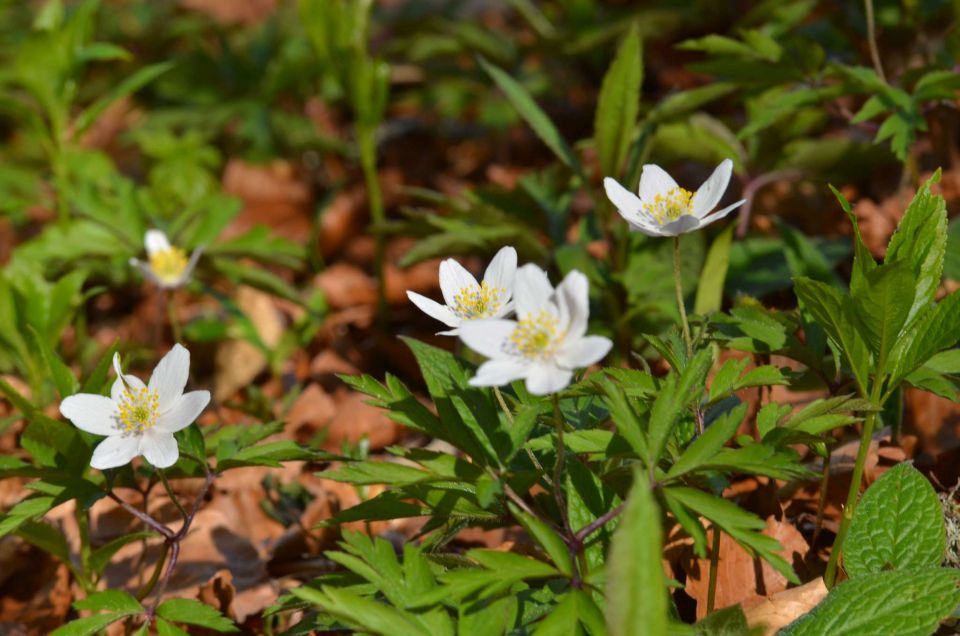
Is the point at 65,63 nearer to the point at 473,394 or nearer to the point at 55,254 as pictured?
the point at 55,254

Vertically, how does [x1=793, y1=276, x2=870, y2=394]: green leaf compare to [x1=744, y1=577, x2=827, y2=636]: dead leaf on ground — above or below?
above

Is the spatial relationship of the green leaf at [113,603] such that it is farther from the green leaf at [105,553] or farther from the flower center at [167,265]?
the flower center at [167,265]

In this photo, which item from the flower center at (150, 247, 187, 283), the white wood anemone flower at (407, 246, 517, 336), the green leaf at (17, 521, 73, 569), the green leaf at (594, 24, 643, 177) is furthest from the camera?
the flower center at (150, 247, 187, 283)

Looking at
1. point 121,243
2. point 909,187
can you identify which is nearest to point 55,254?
point 121,243

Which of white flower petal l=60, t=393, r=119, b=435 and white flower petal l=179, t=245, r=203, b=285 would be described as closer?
white flower petal l=60, t=393, r=119, b=435

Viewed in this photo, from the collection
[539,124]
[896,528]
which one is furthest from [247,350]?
[896,528]

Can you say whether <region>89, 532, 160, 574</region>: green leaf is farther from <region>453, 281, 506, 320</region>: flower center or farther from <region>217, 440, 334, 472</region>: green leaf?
<region>453, 281, 506, 320</region>: flower center

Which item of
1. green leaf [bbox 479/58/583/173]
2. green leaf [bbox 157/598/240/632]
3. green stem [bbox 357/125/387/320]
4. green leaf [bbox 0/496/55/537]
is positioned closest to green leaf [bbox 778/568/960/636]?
green leaf [bbox 157/598/240/632]

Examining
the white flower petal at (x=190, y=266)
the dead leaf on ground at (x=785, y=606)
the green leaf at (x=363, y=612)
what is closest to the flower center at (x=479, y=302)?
the green leaf at (x=363, y=612)

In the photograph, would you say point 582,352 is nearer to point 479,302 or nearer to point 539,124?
point 479,302
